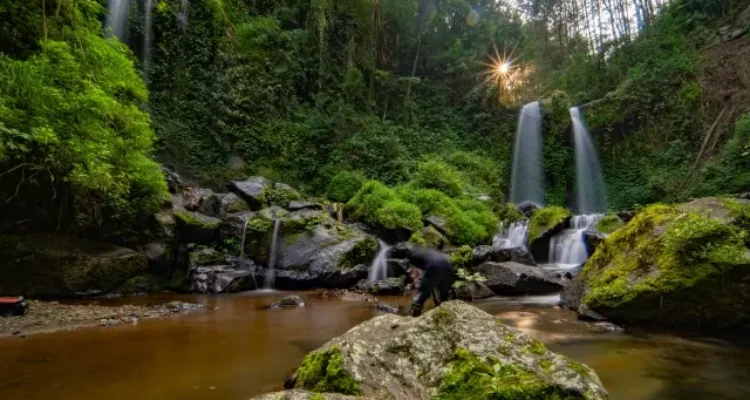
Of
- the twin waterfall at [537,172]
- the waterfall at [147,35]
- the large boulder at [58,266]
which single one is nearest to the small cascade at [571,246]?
the twin waterfall at [537,172]

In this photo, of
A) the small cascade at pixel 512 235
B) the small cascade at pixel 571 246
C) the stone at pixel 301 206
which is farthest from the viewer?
the small cascade at pixel 512 235

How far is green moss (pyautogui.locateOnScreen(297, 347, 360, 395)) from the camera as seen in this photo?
3.08m

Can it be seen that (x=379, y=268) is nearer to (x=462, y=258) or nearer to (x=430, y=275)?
(x=462, y=258)

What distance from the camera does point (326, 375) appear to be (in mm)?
3215

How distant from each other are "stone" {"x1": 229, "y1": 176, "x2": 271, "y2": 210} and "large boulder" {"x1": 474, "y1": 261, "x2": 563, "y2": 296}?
8.44 metres

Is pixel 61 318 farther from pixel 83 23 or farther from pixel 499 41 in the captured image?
pixel 499 41

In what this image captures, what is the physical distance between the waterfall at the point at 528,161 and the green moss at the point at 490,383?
21940 mm

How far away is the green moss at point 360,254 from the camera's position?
1255 cm

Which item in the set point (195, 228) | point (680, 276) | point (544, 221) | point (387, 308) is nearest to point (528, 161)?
point (544, 221)

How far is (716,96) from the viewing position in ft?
61.4

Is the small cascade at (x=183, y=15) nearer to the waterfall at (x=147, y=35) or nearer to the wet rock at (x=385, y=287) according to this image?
the waterfall at (x=147, y=35)

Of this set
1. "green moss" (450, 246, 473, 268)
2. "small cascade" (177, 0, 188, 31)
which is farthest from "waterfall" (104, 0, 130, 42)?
"green moss" (450, 246, 473, 268)

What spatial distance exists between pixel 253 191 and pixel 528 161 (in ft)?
53.7

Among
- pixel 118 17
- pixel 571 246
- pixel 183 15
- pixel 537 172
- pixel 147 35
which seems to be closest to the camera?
pixel 571 246
